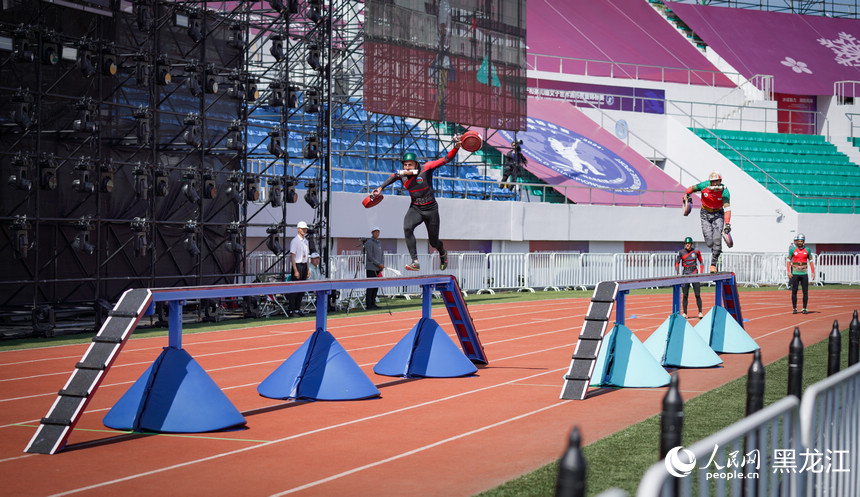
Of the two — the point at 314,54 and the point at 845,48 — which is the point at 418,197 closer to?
the point at 314,54

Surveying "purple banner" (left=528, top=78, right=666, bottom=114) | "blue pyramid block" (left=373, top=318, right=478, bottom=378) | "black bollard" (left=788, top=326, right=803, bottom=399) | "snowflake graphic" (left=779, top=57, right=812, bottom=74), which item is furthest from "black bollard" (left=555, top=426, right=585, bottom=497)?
"snowflake graphic" (left=779, top=57, right=812, bottom=74)

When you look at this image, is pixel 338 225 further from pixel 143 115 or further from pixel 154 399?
pixel 154 399

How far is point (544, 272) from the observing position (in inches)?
1403

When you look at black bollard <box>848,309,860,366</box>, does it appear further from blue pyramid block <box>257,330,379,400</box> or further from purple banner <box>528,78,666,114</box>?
purple banner <box>528,78,666,114</box>

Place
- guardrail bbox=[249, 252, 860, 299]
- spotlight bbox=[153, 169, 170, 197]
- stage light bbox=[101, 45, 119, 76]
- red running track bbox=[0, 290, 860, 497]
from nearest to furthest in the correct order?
red running track bbox=[0, 290, 860, 497] → stage light bbox=[101, 45, 119, 76] → spotlight bbox=[153, 169, 170, 197] → guardrail bbox=[249, 252, 860, 299]

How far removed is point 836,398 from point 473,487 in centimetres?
296

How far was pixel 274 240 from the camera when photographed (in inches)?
987

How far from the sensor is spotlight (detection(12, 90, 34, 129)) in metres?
18.7

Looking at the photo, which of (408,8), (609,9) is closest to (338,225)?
(408,8)

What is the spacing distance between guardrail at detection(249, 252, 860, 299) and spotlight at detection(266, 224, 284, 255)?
3.12 feet

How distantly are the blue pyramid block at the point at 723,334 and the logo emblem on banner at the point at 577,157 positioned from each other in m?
24.2

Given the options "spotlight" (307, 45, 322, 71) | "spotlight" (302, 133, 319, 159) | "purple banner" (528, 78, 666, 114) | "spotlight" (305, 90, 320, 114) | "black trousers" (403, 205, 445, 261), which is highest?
"purple banner" (528, 78, 666, 114)

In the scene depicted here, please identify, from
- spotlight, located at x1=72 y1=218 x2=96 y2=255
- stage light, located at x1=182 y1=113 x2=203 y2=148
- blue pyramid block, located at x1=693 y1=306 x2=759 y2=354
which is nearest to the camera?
blue pyramid block, located at x1=693 y1=306 x2=759 y2=354

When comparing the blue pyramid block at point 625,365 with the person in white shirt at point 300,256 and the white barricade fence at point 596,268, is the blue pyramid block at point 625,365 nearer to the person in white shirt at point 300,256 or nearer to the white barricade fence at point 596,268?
the person in white shirt at point 300,256
